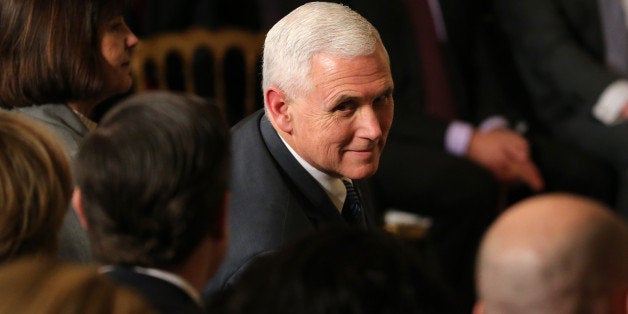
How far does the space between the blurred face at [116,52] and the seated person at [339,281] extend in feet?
4.06

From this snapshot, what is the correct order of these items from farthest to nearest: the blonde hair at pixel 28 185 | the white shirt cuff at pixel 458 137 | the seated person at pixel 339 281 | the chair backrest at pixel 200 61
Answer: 1. the chair backrest at pixel 200 61
2. the white shirt cuff at pixel 458 137
3. the blonde hair at pixel 28 185
4. the seated person at pixel 339 281

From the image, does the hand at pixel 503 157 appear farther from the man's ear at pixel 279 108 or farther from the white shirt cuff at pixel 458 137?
the man's ear at pixel 279 108

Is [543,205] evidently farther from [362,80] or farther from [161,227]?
[362,80]

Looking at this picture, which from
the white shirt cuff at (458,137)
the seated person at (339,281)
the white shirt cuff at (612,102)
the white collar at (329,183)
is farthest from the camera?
the white shirt cuff at (612,102)

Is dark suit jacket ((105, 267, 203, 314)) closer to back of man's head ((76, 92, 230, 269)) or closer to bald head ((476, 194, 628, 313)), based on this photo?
back of man's head ((76, 92, 230, 269))

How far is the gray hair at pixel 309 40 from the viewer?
87.9 inches

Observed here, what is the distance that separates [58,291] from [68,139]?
1.25 m

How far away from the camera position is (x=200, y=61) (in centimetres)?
418

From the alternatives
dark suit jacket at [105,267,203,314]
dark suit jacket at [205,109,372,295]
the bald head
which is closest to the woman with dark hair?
dark suit jacket at [205,109,372,295]

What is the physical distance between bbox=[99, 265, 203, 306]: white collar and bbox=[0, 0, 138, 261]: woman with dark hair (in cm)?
76

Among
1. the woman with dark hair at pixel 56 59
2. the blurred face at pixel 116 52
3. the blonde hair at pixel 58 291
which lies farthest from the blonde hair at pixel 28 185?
the blurred face at pixel 116 52

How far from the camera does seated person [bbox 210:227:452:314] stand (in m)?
1.27

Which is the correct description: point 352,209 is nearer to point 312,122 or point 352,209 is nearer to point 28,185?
point 312,122

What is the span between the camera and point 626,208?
384 cm
